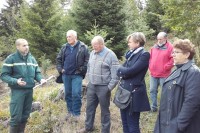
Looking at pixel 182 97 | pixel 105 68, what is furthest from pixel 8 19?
pixel 182 97

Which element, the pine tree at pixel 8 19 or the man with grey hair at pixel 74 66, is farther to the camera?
the pine tree at pixel 8 19

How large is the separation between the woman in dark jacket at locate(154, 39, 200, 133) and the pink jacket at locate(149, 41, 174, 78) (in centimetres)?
324

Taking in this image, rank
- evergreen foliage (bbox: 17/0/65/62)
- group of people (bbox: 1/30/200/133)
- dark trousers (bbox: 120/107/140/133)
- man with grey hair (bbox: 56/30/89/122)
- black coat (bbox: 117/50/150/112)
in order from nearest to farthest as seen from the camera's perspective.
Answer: group of people (bbox: 1/30/200/133)
black coat (bbox: 117/50/150/112)
dark trousers (bbox: 120/107/140/133)
man with grey hair (bbox: 56/30/89/122)
evergreen foliage (bbox: 17/0/65/62)

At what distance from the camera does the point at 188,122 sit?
3.64 m

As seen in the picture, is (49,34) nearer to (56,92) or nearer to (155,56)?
(56,92)

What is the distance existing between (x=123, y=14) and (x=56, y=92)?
543 cm

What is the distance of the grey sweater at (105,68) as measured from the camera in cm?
588

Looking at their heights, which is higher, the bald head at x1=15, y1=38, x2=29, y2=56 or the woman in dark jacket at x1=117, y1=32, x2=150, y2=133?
the bald head at x1=15, y1=38, x2=29, y2=56

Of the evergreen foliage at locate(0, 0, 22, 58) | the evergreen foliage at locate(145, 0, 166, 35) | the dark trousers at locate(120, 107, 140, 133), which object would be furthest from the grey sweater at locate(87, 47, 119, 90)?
the evergreen foliage at locate(0, 0, 22, 58)

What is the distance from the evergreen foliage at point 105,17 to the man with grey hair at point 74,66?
6.05 meters

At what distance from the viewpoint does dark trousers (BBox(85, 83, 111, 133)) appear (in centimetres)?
603

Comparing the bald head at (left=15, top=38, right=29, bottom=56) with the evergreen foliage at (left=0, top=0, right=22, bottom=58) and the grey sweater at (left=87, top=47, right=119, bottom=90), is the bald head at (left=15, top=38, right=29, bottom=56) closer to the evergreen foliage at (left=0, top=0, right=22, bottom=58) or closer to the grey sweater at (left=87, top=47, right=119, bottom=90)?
the grey sweater at (left=87, top=47, right=119, bottom=90)

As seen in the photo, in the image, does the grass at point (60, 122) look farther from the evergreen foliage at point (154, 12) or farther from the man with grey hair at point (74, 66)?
the evergreen foliage at point (154, 12)

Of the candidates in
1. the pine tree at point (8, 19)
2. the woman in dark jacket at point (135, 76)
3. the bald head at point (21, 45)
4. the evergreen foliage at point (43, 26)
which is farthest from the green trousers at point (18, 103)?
the pine tree at point (8, 19)
